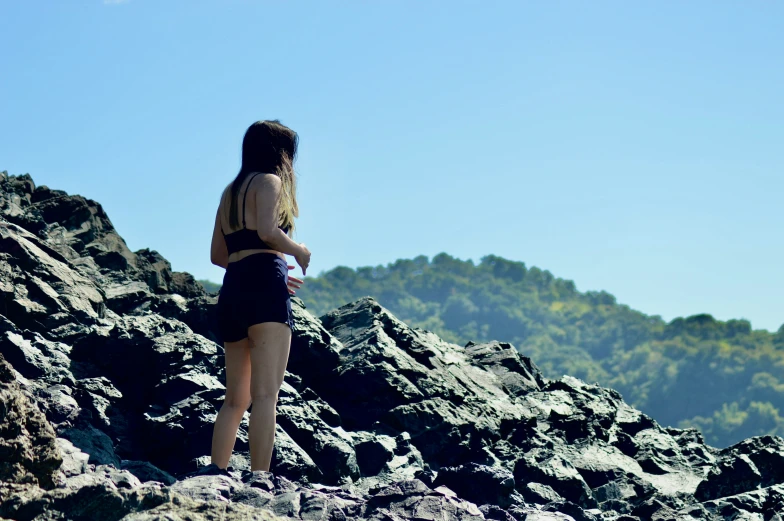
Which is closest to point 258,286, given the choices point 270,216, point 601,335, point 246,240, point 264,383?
point 246,240

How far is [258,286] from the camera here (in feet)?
24.4

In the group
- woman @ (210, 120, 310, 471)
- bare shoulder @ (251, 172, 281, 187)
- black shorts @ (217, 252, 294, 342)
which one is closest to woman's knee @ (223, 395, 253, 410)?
woman @ (210, 120, 310, 471)

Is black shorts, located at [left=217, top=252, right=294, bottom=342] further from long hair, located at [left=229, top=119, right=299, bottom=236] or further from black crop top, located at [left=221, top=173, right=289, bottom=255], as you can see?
long hair, located at [left=229, top=119, right=299, bottom=236]

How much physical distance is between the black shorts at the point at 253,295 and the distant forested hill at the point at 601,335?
10344 centimetres

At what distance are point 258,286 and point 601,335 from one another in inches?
6351

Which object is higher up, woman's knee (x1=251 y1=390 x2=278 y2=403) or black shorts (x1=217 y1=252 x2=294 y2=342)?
black shorts (x1=217 y1=252 x2=294 y2=342)

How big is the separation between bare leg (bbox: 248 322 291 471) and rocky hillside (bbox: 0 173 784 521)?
0.26 metres

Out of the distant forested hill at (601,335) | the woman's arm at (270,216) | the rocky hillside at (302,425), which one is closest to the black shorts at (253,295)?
the woman's arm at (270,216)

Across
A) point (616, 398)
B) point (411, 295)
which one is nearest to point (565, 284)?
point (411, 295)

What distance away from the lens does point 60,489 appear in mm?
5801

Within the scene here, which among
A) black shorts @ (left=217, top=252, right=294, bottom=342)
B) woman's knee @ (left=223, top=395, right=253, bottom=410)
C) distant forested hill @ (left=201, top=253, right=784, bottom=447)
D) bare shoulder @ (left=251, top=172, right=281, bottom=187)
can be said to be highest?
distant forested hill @ (left=201, top=253, right=784, bottom=447)

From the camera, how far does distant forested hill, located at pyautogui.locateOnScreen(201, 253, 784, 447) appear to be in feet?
386

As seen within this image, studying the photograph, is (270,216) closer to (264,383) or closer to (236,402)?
(264,383)

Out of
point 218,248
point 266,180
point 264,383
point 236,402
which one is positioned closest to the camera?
point 264,383
